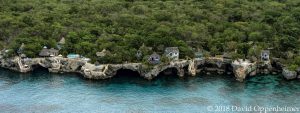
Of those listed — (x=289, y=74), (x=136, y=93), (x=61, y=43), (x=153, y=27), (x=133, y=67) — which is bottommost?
(x=136, y=93)

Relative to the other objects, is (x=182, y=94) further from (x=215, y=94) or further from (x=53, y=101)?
(x=53, y=101)

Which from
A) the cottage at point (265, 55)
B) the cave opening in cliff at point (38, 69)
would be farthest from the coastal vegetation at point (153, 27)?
the cave opening in cliff at point (38, 69)

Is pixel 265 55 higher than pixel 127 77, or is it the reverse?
pixel 265 55

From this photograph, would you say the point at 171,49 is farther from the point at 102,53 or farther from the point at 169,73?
the point at 102,53

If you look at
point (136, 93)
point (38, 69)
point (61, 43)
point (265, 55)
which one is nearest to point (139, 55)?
point (136, 93)

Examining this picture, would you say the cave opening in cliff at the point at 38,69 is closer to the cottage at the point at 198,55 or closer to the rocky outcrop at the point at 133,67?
the rocky outcrop at the point at 133,67

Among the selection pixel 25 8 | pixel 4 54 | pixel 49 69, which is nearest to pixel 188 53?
pixel 49 69

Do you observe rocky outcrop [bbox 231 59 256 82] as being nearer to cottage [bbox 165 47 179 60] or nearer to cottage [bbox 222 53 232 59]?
cottage [bbox 222 53 232 59]
